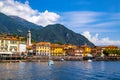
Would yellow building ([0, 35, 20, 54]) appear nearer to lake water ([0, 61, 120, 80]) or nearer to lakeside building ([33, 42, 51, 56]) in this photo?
lakeside building ([33, 42, 51, 56])

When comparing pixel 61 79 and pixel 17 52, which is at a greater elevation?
pixel 17 52

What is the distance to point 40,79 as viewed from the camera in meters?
57.8

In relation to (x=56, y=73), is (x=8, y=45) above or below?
above

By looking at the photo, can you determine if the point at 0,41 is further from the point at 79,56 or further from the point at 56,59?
the point at 79,56

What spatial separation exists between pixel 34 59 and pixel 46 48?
2897 cm

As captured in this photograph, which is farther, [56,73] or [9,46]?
[9,46]

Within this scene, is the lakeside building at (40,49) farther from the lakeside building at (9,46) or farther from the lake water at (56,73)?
the lake water at (56,73)

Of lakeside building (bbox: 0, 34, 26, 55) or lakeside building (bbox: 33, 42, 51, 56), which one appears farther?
lakeside building (bbox: 33, 42, 51, 56)

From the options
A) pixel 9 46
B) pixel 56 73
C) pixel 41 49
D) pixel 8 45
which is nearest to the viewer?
pixel 56 73

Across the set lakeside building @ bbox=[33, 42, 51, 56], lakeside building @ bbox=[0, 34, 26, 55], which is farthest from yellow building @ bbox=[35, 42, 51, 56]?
lakeside building @ bbox=[0, 34, 26, 55]

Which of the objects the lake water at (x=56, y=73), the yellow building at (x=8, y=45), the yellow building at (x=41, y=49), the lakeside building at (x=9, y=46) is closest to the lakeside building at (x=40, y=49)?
the yellow building at (x=41, y=49)

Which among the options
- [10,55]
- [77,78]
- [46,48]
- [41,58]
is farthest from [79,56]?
[77,78]

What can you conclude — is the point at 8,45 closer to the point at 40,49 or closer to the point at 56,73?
the point at 40,49

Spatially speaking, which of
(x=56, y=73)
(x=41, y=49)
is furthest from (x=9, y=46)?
(x=56, y=73)
